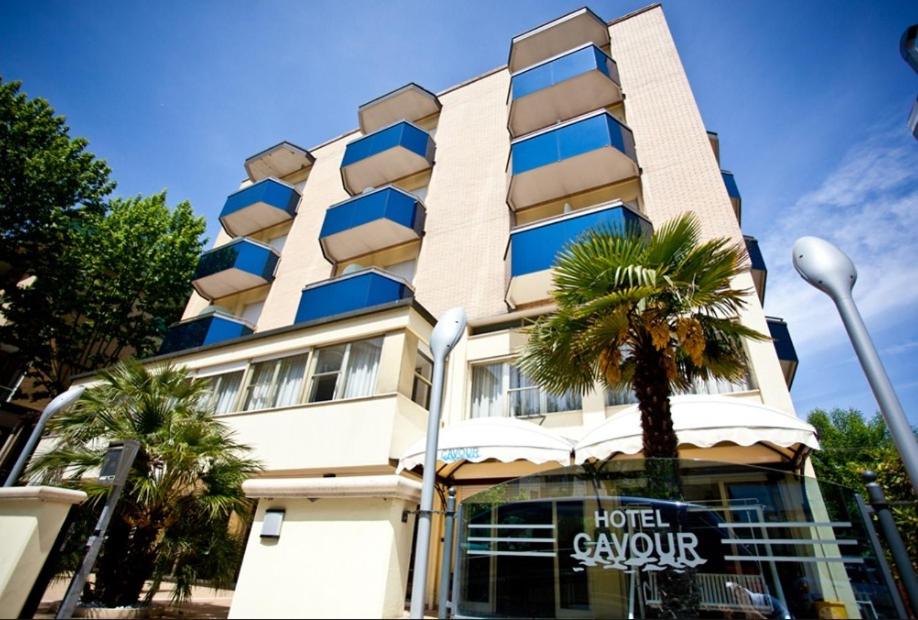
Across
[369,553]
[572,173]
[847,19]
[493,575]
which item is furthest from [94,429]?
[847,19]

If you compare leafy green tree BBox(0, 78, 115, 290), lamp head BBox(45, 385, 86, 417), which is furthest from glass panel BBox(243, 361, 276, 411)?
leafy green tree BBox(0, 78, 115, 290)

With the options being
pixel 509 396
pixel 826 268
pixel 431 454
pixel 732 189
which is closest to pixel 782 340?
pixel 732 189

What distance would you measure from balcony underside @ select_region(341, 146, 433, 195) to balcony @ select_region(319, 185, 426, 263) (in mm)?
2768

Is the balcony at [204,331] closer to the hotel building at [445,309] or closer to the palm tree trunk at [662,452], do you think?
the hotel building at [445,309]

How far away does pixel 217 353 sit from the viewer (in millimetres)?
14852

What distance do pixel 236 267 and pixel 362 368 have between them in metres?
11.0

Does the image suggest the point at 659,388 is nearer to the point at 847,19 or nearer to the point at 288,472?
the point at 847,19

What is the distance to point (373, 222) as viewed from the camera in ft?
55.4

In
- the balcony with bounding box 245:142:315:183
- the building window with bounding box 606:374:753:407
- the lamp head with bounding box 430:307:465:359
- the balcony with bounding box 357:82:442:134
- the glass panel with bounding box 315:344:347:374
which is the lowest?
the lamp head with bounding box 430:307:465:359

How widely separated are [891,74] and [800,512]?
367 inches

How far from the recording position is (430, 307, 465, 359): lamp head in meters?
4.44

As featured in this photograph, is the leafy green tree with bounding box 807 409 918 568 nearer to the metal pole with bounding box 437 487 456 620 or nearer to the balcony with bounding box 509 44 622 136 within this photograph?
the balcony with bounding box 509 44 622 136

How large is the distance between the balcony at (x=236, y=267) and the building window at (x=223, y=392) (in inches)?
254

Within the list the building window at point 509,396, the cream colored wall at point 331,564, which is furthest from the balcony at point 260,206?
the cream colored wall at point 331,564
